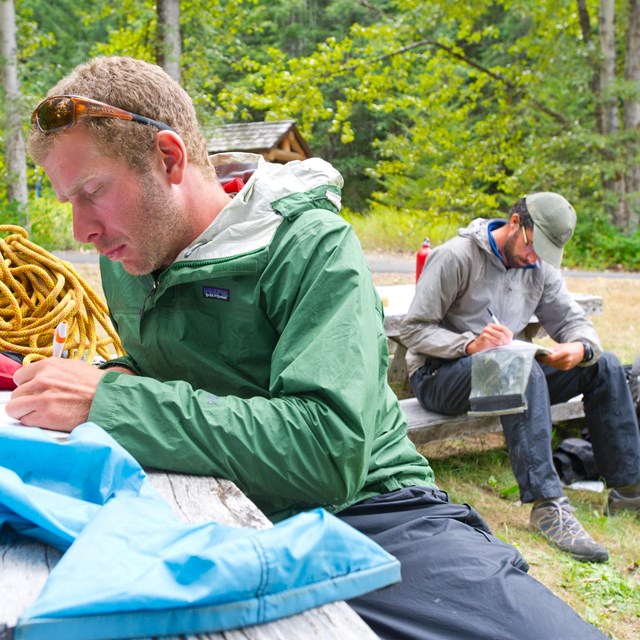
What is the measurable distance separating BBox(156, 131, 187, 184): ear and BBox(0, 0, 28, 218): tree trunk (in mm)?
11515

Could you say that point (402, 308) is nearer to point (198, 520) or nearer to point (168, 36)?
point (198, 520)

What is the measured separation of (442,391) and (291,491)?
3.04m

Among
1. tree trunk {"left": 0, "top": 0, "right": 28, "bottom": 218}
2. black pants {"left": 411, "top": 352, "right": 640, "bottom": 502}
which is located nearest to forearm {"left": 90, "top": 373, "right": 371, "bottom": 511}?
black pants {"left": 411, "top": 352, "right": 640, "bottom": 502}

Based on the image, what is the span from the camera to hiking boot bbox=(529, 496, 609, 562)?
3834 millimetres

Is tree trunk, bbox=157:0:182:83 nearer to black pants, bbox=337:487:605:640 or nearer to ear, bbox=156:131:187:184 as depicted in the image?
ear, bbox=156:131:187:184

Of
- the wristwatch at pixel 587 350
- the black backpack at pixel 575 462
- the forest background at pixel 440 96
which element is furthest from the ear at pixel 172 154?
the forest background at pixel 440 96

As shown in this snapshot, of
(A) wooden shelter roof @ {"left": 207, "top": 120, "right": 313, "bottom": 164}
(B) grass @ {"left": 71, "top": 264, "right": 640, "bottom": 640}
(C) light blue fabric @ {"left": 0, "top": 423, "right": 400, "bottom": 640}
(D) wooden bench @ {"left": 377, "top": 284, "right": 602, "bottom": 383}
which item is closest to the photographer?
(C) light blue fabric @ {"left": 0, "top": 423, "right": 400, "bottom": 640}

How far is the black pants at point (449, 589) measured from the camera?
4.90ft

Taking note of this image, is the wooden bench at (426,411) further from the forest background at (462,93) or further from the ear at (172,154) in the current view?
the forest background at (462,93)

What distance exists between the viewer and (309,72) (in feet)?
55.6

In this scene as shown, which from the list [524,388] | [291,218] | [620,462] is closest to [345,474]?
[291,218]

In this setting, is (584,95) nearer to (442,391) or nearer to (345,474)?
(442,391)

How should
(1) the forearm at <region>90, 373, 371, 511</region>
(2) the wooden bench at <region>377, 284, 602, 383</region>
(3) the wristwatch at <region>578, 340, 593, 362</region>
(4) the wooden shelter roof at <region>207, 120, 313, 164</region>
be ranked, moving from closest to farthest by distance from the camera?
(1) the forearm at <region>90, 373, 371, 511</region>
(3) the wristwatch at <region>578, 340, 593, 362</region>
(2) the wooden bench at <region>377, 284, 602, 383</region>
(4) the wooden shelter roof at <region>207, 120, 313, 164</region>

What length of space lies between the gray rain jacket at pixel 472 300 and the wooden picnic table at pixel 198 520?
301 centimetres
